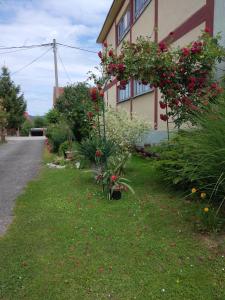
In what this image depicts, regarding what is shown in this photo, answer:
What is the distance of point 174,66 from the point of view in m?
6.20

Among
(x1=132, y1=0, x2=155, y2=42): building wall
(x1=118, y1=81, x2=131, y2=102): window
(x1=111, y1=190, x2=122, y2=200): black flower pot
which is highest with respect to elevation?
(x1=132, y1=0, x2=155, y2=42): building wall

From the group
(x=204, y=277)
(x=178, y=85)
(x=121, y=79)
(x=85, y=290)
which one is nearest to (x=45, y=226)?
(x=85, y=290)

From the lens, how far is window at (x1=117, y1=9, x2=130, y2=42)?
15668mm

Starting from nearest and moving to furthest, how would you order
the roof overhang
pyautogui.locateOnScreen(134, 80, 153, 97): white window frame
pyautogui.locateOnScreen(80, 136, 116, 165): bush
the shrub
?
pyautogui.locateOnScreen(80, 136, 116, 165): bush < the shrub < pyautogui.locateOnScreen(134, 80, 153, 97): white window frame < the roof overhang

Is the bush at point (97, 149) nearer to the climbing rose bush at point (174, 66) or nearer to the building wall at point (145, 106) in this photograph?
the climbing rose bush at point (174, 66)

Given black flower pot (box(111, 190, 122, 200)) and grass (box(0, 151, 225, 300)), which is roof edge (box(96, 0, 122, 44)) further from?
grass (box(0, 151, 225, 300))

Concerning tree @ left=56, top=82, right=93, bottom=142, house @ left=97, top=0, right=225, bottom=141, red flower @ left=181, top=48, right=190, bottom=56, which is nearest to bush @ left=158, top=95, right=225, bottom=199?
red flower @ left=181, top=48, right=190, bottom=56

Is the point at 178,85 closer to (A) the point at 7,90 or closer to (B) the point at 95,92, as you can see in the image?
(B) the point at 95,92

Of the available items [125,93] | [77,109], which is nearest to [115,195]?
[77,109]

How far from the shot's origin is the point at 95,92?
591 cm

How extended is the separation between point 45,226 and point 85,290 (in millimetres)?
1704

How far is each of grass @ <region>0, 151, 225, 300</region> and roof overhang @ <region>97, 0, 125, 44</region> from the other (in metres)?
14.0

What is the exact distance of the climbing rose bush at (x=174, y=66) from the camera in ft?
20.0

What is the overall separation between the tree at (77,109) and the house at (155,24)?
6.91 ft
